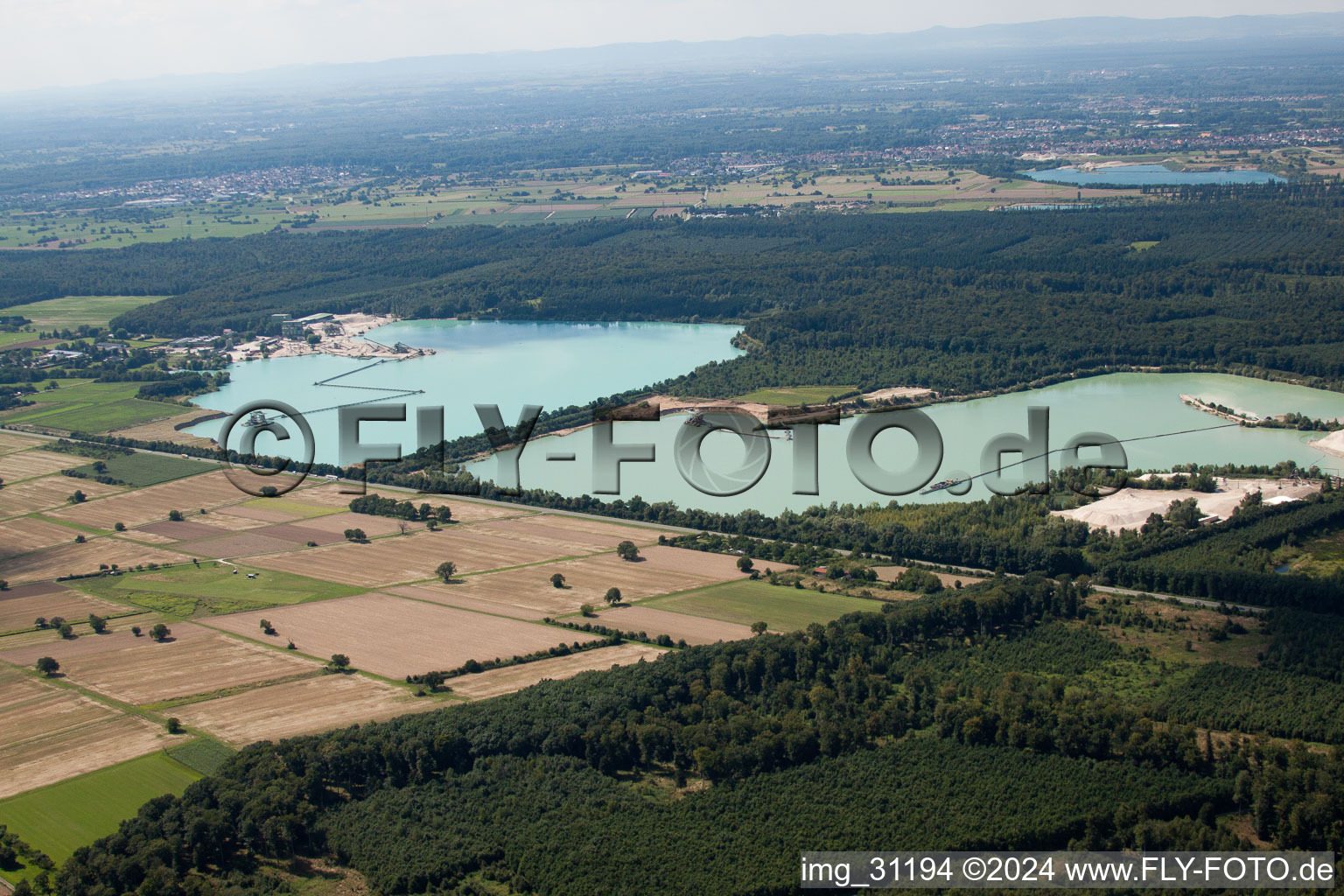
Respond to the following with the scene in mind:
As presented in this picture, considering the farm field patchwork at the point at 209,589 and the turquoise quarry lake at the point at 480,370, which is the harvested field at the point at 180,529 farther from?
the turquoise quarry lake at the point at 480,370

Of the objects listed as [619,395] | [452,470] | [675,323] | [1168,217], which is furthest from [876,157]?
[452,470]

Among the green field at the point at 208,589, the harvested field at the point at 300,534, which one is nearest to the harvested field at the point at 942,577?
the green field at the point at 208,589

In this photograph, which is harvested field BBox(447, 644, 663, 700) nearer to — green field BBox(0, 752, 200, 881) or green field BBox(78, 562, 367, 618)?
green field BBox(0, 752, 200, 881)

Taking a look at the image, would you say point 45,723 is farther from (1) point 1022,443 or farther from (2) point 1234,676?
(1) point 1022,443

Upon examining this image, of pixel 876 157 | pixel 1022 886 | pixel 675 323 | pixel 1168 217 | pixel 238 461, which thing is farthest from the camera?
pixel 876 157

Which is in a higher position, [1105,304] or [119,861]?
[1105,304]

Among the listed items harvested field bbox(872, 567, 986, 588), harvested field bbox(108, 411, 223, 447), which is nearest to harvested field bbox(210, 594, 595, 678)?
harvested field bbox(872, 567, 986, 588)

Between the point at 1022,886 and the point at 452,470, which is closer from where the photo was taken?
the point at 1022,886

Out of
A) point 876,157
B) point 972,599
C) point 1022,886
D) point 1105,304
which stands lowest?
point 1022,886
